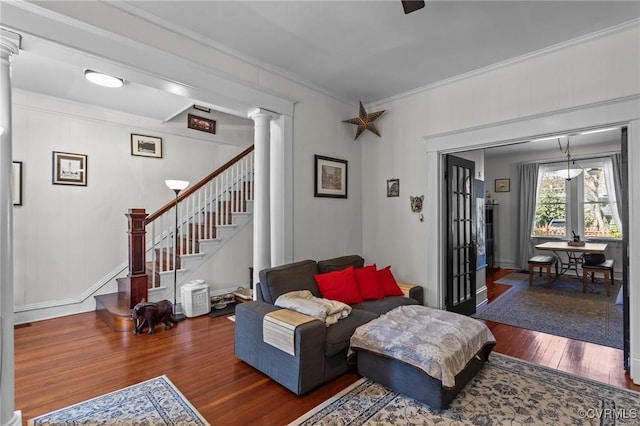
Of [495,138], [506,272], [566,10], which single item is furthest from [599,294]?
[566,10]

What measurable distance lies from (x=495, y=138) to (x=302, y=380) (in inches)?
116

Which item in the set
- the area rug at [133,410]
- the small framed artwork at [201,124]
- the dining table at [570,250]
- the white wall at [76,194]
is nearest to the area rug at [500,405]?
the area rug at [133,410]

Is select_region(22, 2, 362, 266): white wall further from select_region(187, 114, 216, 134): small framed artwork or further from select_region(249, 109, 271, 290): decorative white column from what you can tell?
select_region(187, 114, 216, 134): small framed artwork

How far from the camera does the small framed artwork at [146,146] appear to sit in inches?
188

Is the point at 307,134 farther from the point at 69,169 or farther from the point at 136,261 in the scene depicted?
the point at 69,169

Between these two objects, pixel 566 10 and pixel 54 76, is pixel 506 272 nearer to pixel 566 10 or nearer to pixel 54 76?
pixel 566 10

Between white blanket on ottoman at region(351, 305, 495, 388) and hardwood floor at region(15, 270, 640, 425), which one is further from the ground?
white blanket on ottoman at region(351, 305, 495, 388)

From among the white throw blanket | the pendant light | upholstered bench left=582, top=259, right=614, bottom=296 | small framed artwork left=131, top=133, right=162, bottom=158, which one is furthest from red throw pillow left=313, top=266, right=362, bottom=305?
the pendant light

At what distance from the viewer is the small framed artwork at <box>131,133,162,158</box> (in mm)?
4766

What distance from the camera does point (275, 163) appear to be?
348 centimetres

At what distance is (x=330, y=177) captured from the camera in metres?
4.02

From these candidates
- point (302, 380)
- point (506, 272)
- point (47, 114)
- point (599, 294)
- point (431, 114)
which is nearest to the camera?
point (302, 380)

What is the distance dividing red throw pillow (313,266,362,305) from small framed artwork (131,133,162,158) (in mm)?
3427

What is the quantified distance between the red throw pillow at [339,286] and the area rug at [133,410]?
152 centimetres
